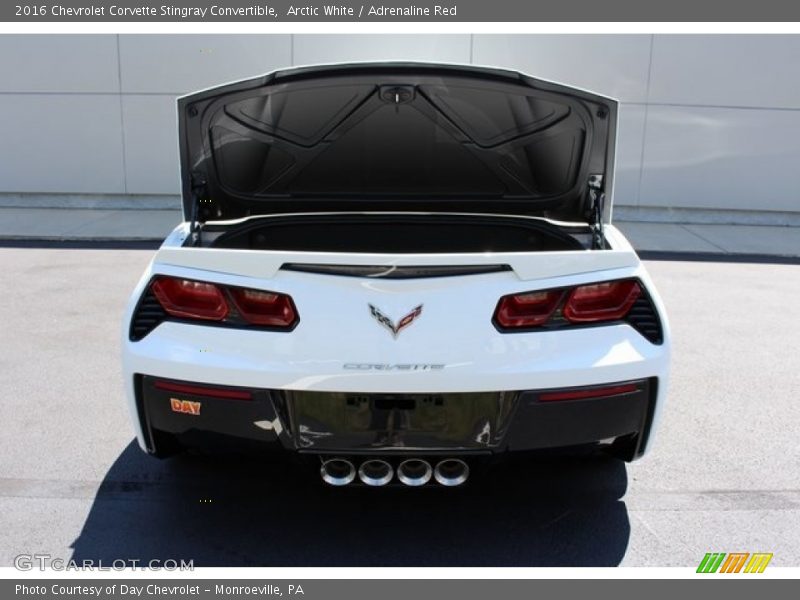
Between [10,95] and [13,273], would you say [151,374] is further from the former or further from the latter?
[10,95]

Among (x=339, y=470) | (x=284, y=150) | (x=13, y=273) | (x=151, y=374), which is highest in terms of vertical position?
(x=284, y=150)

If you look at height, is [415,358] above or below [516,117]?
below

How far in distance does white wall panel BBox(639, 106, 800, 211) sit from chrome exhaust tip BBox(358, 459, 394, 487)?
945cm

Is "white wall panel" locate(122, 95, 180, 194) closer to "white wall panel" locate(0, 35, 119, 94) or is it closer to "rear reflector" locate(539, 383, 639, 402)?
"white wall panel" locate(0, 35, 119, 94)

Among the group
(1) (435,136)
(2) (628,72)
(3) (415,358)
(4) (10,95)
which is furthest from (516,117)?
(4) (10,95)

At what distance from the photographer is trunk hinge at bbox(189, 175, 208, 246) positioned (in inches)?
140

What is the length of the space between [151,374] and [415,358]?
0.91m

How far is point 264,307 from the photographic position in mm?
2701

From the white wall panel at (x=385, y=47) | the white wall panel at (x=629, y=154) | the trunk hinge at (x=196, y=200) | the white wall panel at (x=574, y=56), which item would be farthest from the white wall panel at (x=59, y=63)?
the trunk hinge at (x=196, y=200)

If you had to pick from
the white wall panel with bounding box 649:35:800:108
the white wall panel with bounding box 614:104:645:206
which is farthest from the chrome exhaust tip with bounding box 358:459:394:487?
the white wall panel with bounding box 649:35:800:108

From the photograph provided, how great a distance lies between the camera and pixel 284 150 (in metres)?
3.74

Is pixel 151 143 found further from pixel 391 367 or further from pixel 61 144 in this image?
pixel 391 367

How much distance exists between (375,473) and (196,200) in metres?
1.58

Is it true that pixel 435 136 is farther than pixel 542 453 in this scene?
Yes
